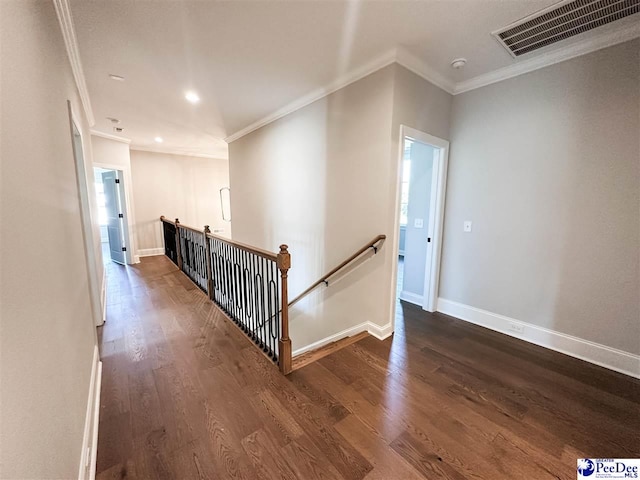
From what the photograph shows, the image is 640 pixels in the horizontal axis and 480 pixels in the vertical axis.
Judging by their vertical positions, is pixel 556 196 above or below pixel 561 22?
below

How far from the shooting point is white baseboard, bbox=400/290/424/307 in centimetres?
358

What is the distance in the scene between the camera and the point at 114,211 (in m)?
5.69

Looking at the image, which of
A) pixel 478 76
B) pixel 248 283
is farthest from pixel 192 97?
pixel 478 76

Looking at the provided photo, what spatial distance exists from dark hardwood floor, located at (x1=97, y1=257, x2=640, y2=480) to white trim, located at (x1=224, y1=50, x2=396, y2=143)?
2.62 meters

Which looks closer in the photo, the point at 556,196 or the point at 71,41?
the point at 71,41

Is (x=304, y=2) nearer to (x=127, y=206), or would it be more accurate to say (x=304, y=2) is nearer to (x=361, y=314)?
(x=361, y=314)

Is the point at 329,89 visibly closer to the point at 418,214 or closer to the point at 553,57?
the point at 418,214

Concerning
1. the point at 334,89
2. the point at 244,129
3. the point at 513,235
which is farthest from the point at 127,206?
the point at 513,235

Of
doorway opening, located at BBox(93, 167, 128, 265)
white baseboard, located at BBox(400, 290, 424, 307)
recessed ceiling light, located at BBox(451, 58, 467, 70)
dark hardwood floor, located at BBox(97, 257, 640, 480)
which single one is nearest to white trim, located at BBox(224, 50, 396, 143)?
recessed ceiling light, located at BBox(451, 58, 467, 70)

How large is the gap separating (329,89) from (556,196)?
8.18ft

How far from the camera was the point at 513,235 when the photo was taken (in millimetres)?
2703

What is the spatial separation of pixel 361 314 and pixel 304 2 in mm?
2691

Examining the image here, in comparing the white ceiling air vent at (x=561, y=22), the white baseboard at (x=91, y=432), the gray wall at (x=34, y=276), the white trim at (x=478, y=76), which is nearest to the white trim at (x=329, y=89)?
the white trim at (x=478, y=76)

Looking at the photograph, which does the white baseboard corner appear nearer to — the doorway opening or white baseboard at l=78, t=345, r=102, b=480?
the doorway opening
